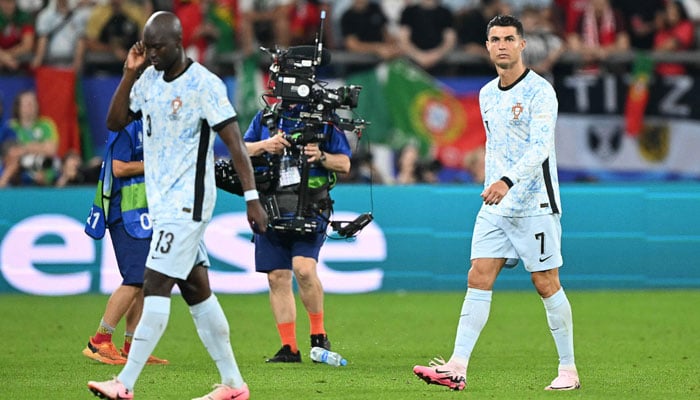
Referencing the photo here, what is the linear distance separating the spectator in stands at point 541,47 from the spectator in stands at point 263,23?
139 inches

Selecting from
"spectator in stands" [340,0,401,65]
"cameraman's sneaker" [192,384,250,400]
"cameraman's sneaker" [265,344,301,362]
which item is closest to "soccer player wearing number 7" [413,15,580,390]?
"cameraman's sneaker" [192,384,250,400]

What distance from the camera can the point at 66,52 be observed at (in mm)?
19594

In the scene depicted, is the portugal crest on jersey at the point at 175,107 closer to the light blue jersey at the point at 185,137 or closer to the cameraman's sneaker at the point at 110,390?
the light blue jersey at the point at 185,137

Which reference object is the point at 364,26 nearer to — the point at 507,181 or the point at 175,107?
the point at 507,181

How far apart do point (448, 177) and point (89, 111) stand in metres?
5.32

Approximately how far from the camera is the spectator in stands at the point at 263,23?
19328 millimetres

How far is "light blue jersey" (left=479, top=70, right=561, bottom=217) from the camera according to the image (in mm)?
9180

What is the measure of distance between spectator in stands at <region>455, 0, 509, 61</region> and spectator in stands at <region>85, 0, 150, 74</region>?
4.78 meters

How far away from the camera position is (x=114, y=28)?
19.5m

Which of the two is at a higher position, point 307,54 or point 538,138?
point 307,54

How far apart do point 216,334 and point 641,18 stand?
46.3 feet

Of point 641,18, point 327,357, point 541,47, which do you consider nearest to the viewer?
point 327,357

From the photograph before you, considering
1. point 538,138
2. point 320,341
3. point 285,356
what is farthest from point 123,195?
point 538,138

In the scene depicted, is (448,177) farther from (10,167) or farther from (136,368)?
(136,368)
